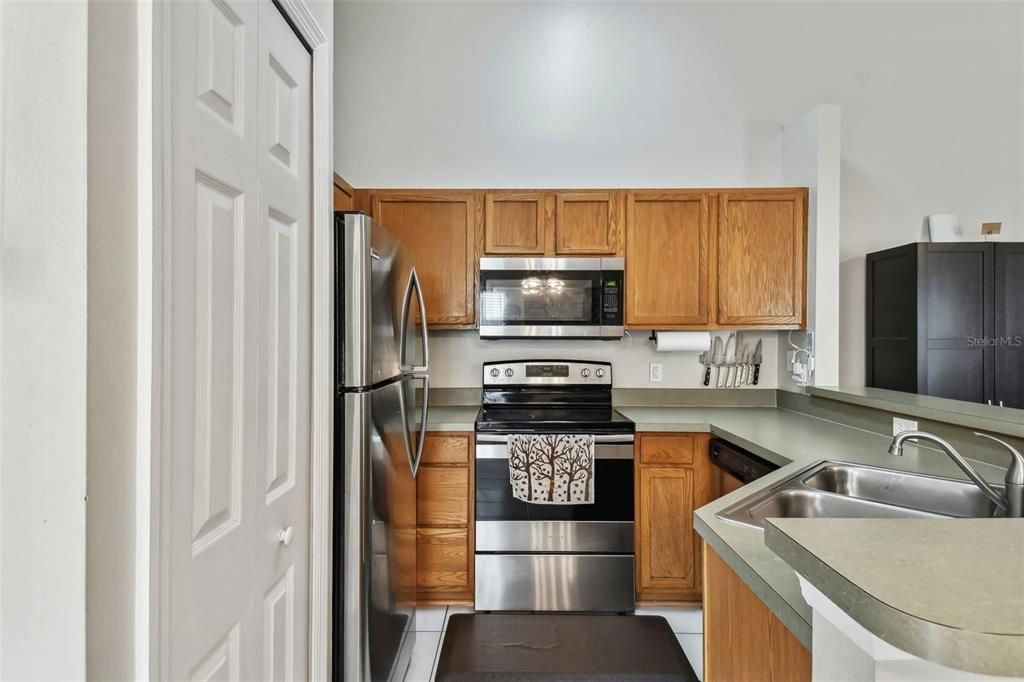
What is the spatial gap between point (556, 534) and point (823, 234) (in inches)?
82.1

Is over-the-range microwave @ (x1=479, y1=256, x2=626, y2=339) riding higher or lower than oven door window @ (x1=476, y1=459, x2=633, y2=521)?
higher

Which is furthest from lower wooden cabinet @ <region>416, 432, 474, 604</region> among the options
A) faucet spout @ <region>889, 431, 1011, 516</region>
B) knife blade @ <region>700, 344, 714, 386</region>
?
faucet spout @ <region>889, 431, 1011, 516</region>

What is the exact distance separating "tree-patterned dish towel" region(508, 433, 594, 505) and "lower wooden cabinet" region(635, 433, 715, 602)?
287 millimetres

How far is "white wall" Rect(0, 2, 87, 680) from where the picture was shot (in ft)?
1.94

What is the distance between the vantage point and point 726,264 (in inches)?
112

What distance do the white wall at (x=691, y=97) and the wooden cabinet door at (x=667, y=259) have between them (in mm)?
386

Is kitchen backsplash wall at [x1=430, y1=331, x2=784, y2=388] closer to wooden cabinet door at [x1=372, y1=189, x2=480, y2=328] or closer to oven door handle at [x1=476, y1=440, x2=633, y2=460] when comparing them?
wooden cabinet door at [x1=372, y1=189, x2=480, y2=328]

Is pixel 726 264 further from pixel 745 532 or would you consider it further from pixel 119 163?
pixel 119 163

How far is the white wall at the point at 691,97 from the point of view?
3.14 metres

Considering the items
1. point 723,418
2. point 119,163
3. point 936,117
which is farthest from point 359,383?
point 936,117

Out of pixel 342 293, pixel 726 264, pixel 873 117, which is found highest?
pixel 873 117

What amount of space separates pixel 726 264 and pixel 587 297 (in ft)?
2.57

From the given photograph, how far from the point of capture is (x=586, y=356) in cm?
315

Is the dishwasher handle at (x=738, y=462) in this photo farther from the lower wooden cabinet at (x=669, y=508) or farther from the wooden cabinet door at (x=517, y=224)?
the wooden cabinet door at (x=517, y=224)
